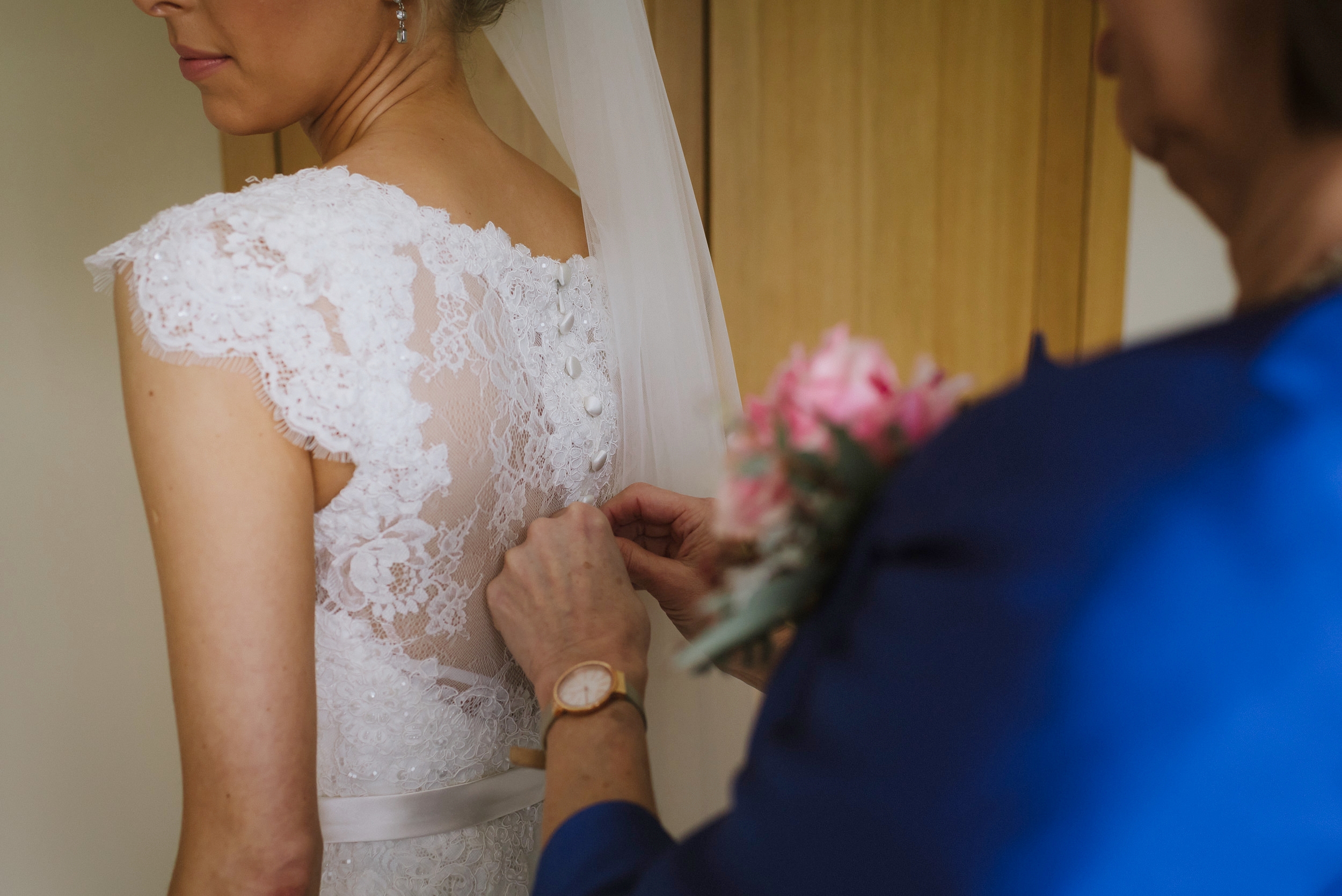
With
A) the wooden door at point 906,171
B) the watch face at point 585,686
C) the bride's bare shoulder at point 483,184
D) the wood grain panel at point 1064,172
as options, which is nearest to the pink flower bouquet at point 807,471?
the watch face at point 585,686

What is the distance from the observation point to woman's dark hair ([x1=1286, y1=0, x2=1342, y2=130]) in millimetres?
421

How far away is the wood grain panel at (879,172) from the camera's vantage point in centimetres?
210

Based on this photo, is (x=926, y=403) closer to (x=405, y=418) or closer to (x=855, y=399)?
(x=855, y=399)

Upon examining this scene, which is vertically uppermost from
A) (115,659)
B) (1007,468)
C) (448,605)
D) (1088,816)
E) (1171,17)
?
(1171,17)

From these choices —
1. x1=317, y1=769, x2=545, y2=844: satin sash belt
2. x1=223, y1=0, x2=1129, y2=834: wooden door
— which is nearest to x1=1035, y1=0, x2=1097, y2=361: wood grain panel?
x1=223, y1=0, x2=1129, y2=834: wooden door

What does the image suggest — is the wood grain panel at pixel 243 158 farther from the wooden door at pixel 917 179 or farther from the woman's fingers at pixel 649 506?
the woman's fingers at pixel 649 506

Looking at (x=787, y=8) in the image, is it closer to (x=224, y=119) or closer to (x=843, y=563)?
(x=224, y=119)

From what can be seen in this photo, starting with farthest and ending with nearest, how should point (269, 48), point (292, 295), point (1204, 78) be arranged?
point (269, 48) < point (292, 295) < point (1204, 78)

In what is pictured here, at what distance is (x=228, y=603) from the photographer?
2.36 feet

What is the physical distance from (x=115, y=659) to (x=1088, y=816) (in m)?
1.81

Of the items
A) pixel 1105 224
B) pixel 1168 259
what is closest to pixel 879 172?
pixel 1105 224

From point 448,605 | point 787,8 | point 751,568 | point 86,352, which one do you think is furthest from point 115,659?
point 787,8

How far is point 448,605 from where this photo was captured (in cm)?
90

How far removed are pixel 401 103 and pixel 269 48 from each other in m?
0.14
